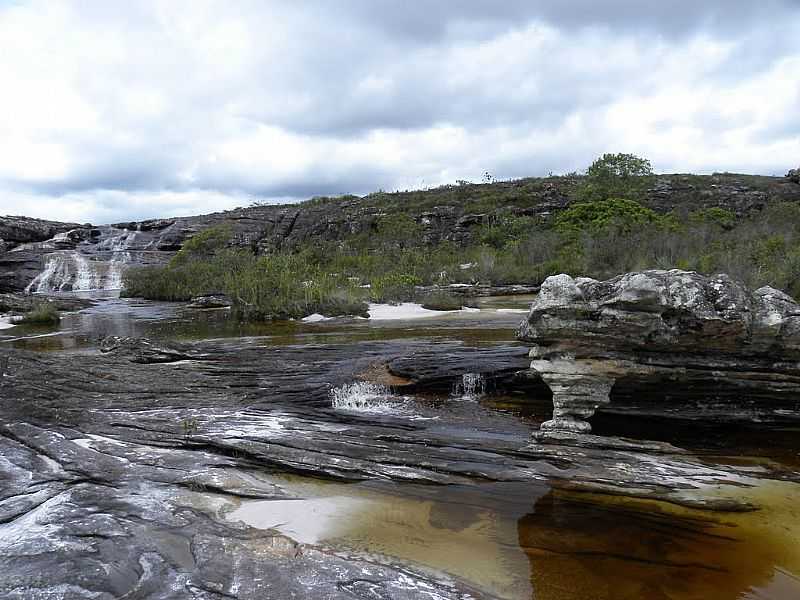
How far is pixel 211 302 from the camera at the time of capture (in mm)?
31578

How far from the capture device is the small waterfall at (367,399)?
10.2 meters

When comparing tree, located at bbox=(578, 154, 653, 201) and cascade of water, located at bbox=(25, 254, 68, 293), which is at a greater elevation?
tree, located at bbox=(578, 154, 653, 201)

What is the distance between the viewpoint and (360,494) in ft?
21.8

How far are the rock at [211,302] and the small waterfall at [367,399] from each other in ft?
70.3

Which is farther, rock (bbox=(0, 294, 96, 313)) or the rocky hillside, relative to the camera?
the rocky hillside

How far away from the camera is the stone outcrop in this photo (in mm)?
7668

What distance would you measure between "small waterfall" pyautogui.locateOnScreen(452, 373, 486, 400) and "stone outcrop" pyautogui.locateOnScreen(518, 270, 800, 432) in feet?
8.27

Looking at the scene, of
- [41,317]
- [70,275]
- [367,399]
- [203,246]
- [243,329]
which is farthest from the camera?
[203,246]

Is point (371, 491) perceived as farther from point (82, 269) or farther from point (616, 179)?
point (616, 179)

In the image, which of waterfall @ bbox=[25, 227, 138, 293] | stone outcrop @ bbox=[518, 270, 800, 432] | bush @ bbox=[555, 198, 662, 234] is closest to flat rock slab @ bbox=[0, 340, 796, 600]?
stone outcrop @ bbox=[518, 270, 800, 432]

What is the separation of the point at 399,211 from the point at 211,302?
45859 millimetres

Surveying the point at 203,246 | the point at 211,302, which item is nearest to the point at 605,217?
the point at 203,246

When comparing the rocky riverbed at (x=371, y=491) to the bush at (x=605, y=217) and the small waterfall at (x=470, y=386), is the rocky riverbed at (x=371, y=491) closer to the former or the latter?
the small waterfall at (x=470, y=386)

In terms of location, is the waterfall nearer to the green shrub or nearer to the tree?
the green shrub
